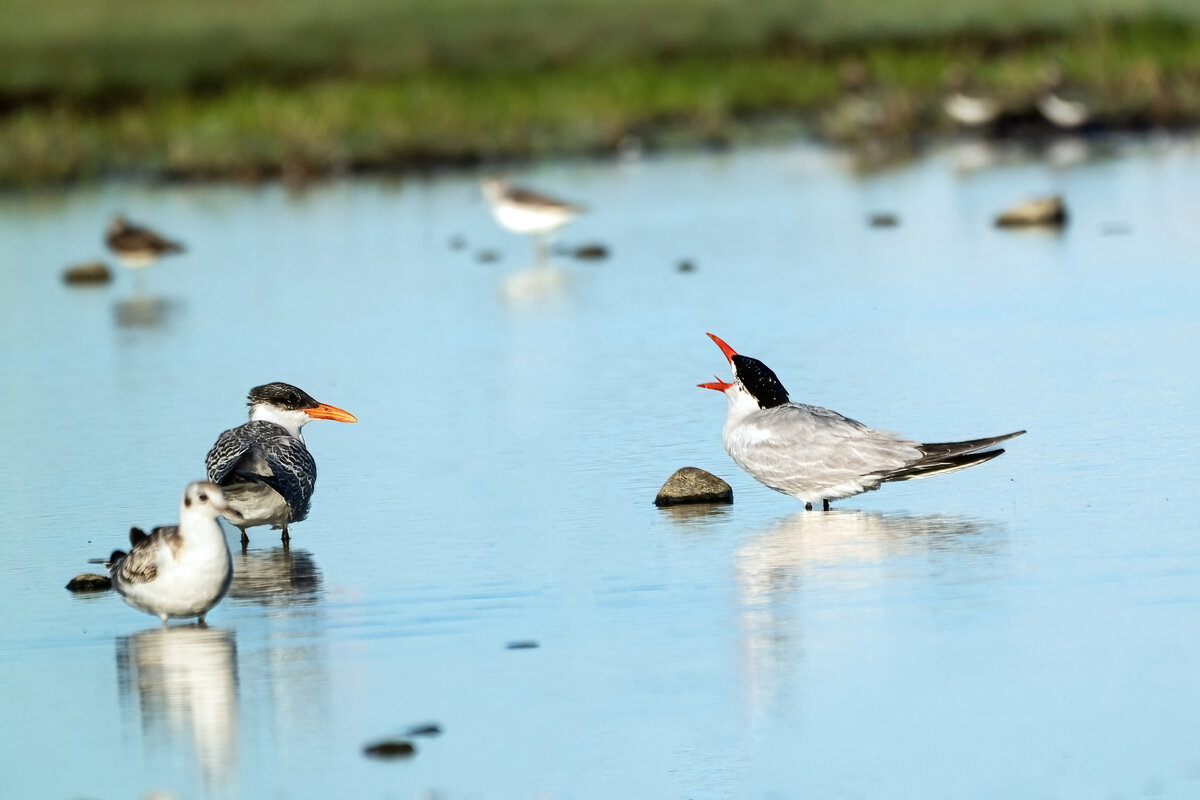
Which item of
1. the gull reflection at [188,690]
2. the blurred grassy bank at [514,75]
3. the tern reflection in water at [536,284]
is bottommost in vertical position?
the gull reflection at [188,690]

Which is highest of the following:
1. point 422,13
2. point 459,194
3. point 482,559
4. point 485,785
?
point 422,13

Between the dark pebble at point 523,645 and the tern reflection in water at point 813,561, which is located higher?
the tern reflection in water at point 813,561

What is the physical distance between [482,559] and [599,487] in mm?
1502

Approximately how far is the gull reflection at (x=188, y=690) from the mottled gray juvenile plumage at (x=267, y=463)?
116 cm

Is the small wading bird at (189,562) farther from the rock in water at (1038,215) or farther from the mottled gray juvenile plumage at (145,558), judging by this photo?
the rock in water at (1038,215)

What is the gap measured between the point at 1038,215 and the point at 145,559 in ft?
49.1

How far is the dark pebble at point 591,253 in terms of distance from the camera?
21391 millimetres

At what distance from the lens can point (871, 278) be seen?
18438 millimetres

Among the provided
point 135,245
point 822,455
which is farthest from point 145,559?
point 135,245

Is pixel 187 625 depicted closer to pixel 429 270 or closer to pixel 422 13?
pixel 429 270

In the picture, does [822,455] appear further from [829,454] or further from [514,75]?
[514,75]

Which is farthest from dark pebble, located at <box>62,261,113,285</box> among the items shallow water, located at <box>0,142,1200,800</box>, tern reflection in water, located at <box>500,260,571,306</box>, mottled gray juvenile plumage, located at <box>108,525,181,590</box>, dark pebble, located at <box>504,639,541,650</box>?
dark pebble, located at <box>504,639,541,650</box>

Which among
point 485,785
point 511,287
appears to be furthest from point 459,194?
point 485,785

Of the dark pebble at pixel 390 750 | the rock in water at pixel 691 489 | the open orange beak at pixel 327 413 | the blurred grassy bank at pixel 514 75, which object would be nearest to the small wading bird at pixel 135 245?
the blurred grassy bank at pixel 514 75
